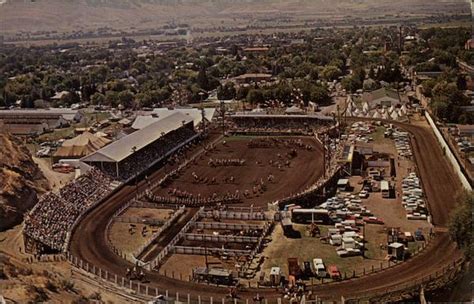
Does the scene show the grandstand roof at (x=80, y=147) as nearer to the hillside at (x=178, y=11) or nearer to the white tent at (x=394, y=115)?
the white tent at (x=394, y=115)

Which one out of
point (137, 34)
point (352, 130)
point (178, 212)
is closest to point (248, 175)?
point (178, 212)

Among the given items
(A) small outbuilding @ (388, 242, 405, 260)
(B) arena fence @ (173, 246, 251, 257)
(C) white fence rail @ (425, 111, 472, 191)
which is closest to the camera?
(A) small outbuilding @ (388, 242, 405, 260)

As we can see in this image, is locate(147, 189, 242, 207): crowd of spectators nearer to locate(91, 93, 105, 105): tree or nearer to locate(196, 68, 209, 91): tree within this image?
locate(91, 93, 105, 105): tree

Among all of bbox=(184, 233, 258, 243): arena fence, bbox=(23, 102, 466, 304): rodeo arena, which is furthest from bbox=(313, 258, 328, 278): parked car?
bbox=(184, 233, 258, 243): arena fence

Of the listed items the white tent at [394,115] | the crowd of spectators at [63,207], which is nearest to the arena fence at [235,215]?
the crowd of spectators at [63,207]

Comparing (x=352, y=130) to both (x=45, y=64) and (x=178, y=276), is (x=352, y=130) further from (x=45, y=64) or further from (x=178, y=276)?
(x=45, y=64)

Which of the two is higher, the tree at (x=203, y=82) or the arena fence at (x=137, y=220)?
the arena fence at (x=137, y=220)
